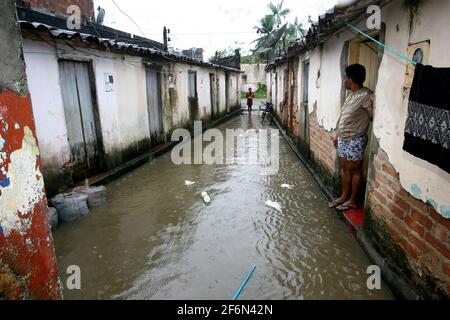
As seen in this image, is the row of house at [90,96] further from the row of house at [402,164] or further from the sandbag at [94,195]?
the row of house at [402,164]

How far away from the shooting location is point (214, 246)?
4.11m

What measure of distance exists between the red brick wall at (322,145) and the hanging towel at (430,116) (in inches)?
109

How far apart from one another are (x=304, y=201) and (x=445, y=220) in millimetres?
3119

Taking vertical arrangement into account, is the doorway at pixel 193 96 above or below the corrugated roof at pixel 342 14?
below

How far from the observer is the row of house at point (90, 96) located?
17.4 ft

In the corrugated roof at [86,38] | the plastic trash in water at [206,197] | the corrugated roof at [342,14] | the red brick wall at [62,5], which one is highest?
the red brick wall at [62,5]

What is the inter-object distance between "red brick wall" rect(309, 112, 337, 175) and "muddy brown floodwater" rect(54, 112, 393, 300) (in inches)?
22.5

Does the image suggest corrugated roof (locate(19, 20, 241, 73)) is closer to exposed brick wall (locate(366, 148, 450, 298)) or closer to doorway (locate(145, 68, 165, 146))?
doorway (locate(145, 68, 165, 146))

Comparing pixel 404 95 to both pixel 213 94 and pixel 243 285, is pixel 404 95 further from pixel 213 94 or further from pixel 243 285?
pixel 213 94

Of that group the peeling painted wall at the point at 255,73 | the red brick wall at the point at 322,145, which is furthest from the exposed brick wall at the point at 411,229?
the peeling painted wall at the point at 255,73

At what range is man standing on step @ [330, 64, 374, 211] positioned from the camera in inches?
164

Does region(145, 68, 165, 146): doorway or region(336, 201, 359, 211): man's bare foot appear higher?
region(145, 68, 165, 146): doorway

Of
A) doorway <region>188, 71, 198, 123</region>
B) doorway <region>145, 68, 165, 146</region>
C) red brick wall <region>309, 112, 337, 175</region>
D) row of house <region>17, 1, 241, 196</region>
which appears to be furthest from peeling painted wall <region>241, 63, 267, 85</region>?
red brick wall <region>309, 112, 337, 175</region>

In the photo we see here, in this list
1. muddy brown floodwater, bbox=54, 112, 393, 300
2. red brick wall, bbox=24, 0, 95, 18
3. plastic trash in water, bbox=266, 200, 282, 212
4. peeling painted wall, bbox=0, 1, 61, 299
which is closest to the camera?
peeling painted wall, bbox=0, 1, 61, 299
